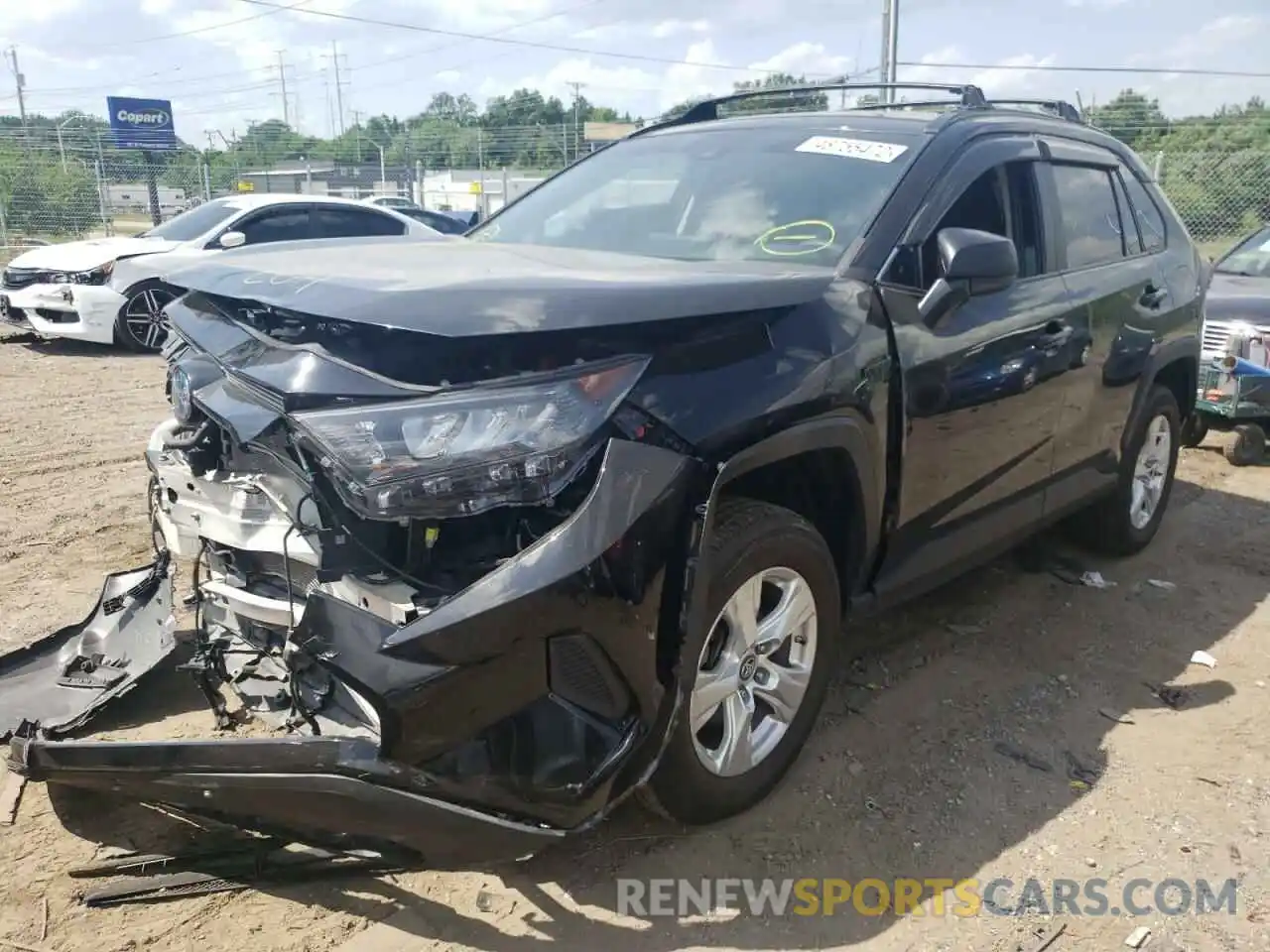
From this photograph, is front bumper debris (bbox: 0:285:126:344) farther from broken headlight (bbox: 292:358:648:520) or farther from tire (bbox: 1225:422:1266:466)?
tire (bbox: 1225:422:1266:466)

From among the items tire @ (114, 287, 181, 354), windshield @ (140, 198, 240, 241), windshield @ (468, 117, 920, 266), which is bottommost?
tire @ (114, 287, 181, 354)

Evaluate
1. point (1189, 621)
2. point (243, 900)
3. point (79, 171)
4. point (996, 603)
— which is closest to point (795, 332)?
point (243, 900)

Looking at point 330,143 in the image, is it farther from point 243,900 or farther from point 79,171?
point 243,900

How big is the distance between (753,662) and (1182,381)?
3.66 metres

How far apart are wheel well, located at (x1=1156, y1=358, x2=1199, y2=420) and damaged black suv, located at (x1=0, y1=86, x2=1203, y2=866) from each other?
1.67 metres

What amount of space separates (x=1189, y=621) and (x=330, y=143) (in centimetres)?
4808

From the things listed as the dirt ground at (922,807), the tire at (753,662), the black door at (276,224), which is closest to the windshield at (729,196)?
the tire at (753,662)

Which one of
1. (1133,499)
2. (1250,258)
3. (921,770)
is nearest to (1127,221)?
(1133,499)

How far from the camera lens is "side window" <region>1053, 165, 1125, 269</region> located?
418 cm

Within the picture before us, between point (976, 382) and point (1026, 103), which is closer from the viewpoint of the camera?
point (976, 382)


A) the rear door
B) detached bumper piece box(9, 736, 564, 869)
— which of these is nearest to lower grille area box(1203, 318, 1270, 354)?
the rear door

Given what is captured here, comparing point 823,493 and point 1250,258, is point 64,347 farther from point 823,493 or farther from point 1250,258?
point 1250,258

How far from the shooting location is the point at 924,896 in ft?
8.86

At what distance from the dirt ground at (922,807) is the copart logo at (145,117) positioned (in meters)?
38.1
